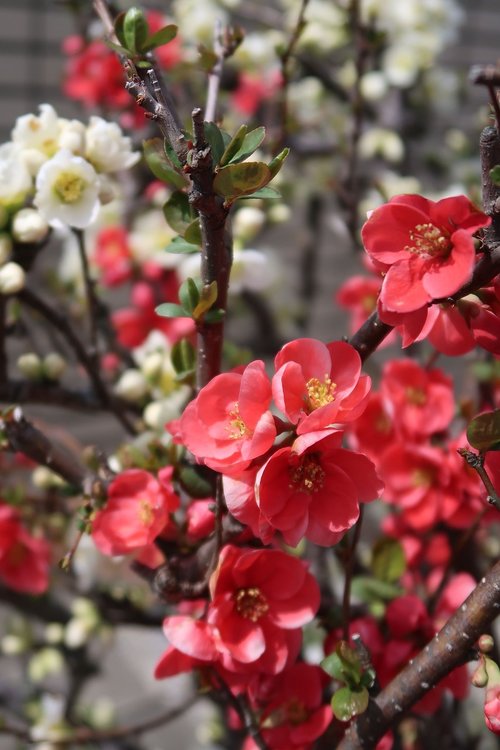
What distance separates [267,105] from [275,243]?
50.5 inches

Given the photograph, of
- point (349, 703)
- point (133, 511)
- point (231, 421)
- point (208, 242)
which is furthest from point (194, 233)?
point (349, 703)

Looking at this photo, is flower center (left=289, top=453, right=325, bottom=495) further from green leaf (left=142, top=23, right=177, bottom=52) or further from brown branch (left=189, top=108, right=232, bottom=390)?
green leaf (left=142, top=23, right=177, bottom=52)

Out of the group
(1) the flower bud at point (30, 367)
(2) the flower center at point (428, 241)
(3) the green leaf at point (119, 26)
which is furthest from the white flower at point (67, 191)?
(2) the flower center at point (428, 241)

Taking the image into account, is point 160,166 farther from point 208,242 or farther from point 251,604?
point 251,604

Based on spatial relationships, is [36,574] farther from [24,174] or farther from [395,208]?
[395,208]

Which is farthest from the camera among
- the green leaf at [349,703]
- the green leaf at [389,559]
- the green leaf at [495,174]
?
the green leaf at [389,559]

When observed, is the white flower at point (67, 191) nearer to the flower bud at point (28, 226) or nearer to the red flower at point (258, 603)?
the flower bud at point (28, 226)

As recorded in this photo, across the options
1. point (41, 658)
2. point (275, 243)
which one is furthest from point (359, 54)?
point (275, 243)

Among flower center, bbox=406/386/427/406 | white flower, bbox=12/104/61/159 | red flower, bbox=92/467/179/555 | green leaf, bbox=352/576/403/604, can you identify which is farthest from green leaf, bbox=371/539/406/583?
white flower, bbox=12/104/61/159

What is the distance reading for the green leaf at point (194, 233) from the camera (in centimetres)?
53

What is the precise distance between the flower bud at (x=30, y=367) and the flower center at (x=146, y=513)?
11.6 inches

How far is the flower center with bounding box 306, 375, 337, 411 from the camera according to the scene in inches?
19.9

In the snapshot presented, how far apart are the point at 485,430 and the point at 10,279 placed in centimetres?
44

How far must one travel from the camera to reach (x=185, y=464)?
2.12 feet
